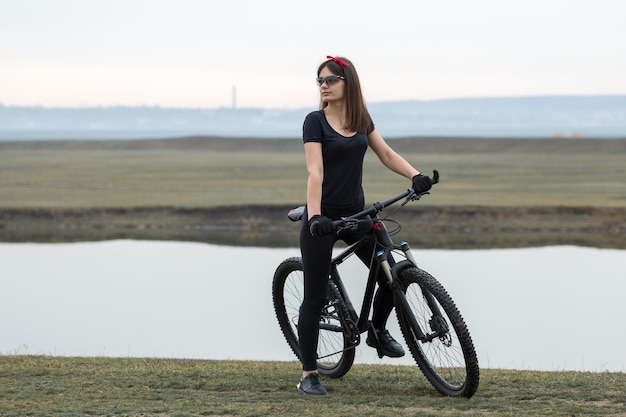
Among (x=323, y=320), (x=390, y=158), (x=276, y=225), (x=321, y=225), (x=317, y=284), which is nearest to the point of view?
(x=321, y=225)

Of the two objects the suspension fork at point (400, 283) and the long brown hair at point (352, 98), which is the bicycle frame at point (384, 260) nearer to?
the suspension fork at point (400, 283)

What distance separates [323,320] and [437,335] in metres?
1.18

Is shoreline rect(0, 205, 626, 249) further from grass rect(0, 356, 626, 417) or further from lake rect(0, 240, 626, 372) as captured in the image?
grass rect(0, 356, 626, 417)

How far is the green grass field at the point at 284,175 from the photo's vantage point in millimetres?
35094

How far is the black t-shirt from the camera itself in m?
6.98

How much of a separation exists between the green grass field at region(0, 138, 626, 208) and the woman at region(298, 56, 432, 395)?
25.0 metres

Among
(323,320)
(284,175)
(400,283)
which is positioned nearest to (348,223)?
(400,283)

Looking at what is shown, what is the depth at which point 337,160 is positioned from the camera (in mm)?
7031

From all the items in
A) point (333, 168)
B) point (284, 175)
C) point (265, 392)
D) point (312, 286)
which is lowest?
point (265, 392)

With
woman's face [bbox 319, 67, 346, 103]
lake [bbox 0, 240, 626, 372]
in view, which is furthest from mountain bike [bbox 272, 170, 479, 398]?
lake [bbox 0, 240, 626, 372]

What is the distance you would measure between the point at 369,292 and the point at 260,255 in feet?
51.8

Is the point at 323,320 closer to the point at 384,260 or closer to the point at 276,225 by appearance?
the point at 384,260

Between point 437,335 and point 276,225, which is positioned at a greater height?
point 276,225

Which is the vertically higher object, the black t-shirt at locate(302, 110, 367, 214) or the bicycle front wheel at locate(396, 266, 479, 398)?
the black t-shirt at locate(302, 110, 367, 214)
